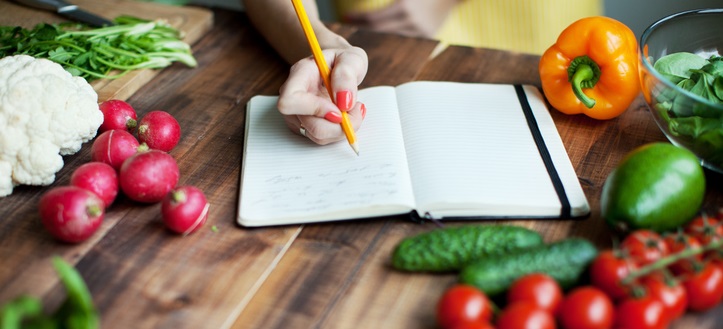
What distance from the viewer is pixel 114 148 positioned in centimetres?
112

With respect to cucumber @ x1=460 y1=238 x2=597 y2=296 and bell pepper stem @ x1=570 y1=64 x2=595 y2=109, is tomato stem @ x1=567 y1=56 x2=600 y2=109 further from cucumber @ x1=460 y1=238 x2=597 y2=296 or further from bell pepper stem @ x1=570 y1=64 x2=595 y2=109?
cucumber @ x1=460 y1=238 x2=597 y2=296

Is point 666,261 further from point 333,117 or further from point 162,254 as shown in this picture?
point 162,254

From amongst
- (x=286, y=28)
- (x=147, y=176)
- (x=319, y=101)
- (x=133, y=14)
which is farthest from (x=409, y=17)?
(x=147, y=176)

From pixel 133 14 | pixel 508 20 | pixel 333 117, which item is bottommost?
pixel 508 20

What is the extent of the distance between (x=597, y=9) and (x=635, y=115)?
34.6 inches

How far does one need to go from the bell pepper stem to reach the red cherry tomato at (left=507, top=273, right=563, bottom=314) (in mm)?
515

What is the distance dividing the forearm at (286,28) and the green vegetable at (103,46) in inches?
7.6

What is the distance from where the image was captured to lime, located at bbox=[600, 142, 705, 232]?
0.93m

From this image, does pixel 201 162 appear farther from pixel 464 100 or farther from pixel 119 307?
pixel 464 100

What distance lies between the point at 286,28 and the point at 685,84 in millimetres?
849

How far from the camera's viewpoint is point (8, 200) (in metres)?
1.12

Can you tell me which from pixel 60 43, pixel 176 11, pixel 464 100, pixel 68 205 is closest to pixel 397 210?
pixel 464 100

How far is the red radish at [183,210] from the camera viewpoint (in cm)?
101

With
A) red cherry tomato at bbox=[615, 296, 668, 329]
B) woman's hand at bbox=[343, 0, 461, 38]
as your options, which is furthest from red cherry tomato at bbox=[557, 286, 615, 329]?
woman's hand at bbox=[343, 0, 461, 38]
